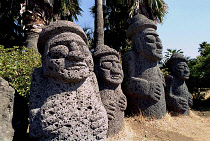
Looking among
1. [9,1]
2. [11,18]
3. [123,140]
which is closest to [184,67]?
[123,140]

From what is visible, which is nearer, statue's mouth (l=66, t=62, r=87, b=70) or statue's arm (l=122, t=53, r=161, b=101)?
statue's mouth (l=66, t=62, r=87, b=70)

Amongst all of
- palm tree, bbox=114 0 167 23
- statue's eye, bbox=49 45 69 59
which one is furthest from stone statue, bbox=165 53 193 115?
palm tree, bbox=114 0 167 23

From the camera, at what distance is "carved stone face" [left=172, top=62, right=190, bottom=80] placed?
207 inches

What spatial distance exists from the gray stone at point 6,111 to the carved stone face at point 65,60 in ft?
2.13

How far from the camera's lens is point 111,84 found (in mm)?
3523

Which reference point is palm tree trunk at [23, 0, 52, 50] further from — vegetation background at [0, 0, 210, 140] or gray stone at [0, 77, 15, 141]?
gray stone at [0, 77, 15, 141]

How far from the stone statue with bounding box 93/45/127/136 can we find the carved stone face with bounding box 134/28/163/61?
1.05 m

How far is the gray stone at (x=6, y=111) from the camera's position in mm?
2371

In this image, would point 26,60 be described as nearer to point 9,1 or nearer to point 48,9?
point 48,9

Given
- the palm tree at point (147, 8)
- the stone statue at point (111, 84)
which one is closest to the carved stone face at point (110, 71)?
the stone statue at point (111, 84)

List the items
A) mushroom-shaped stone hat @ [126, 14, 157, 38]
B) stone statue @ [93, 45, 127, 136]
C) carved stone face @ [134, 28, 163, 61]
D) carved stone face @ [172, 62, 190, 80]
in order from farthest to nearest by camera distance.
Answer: carved stone face @ [172, 62, 190, 80] → mushroom-shaped stone hat @ [126, 14, 157, 38] → carved stone face @ [134, 28, 163, 61] → stone statue @ [93, 45, 127, 136]

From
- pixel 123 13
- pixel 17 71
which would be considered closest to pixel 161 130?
pixel 17 71

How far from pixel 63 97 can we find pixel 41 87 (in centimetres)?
42

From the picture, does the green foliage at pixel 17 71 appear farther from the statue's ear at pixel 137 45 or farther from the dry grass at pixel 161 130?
the statue's ear at pixel 137 45
